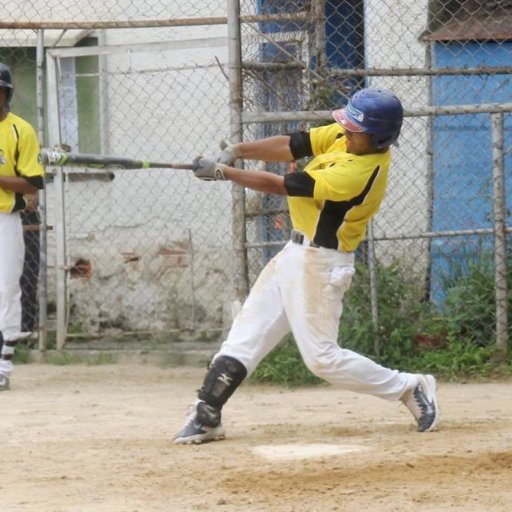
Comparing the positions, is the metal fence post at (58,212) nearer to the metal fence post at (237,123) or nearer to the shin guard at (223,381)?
the metal fence post at (237,123)

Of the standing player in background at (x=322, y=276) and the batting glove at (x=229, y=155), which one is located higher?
the batting glove at (x=229, y=155)

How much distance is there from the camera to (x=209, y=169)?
21.8ft

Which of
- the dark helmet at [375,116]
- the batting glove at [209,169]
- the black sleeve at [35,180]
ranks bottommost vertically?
the black sleeve at [35,180]

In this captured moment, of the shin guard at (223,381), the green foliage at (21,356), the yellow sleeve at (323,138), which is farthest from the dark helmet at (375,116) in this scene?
the green foliage at (21,356)

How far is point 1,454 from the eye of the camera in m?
6.59

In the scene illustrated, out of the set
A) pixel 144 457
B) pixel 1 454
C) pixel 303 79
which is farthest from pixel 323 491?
pixel 303 79

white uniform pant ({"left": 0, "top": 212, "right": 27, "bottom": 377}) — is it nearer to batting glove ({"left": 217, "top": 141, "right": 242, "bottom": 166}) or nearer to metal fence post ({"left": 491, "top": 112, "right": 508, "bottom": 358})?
batting glove ({"left": 217, "top": 141, "right": 242, "bottom": 166})

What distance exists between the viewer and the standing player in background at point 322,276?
6.64 m

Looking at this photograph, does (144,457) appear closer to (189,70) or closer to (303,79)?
(303,79)

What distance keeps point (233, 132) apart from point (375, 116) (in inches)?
101

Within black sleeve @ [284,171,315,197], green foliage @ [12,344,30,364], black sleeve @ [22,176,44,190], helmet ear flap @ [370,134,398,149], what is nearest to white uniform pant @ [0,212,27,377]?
black sleeve @ [22,176,44,190]

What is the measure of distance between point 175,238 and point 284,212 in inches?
79.8

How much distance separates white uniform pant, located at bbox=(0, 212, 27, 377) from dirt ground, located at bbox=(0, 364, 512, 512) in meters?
0.41

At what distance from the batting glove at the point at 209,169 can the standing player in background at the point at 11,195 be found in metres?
2.65
